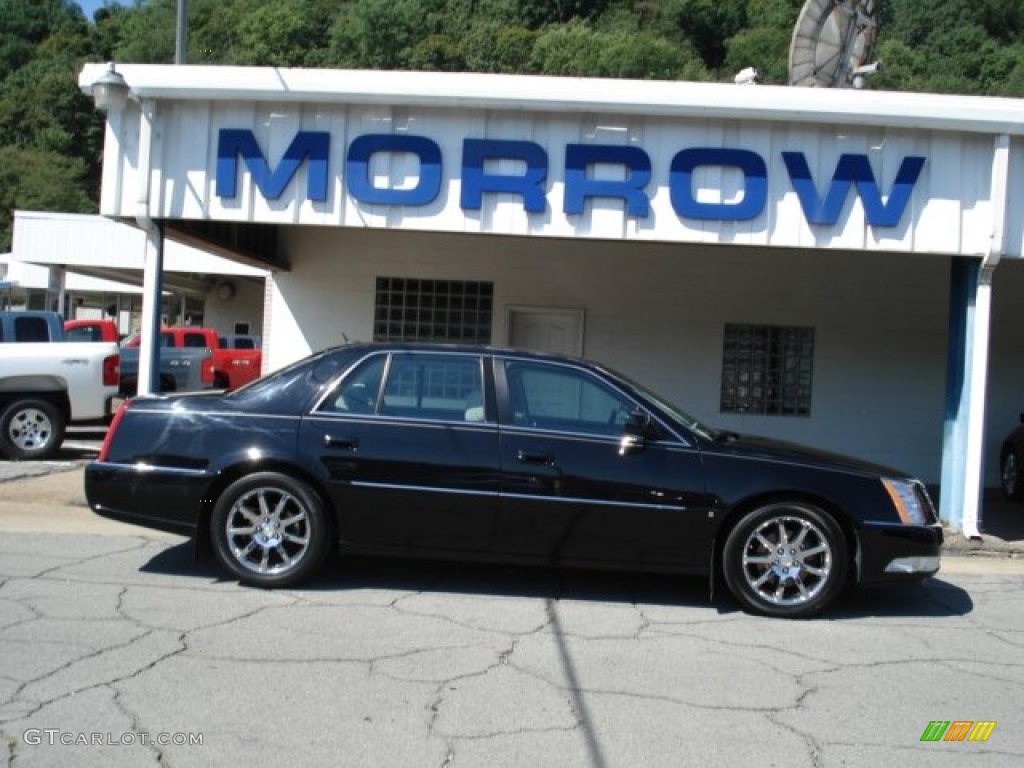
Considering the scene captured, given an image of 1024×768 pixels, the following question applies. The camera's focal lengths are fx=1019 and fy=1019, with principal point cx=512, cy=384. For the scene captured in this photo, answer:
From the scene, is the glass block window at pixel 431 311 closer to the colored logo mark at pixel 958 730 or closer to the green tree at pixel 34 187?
the colored logo mark at pixel 958 730

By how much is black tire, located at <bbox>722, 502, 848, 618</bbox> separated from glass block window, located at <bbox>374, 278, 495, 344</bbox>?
743 centimetres

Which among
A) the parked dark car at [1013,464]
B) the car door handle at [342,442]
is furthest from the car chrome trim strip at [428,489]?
the parked dark car at [1013,464]

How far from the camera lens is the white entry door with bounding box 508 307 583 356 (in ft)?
43.9

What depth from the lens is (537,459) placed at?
6.46 m

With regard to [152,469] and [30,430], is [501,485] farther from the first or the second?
[30,430]

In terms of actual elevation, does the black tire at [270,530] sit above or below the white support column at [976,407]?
below

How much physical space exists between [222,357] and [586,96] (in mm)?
12863

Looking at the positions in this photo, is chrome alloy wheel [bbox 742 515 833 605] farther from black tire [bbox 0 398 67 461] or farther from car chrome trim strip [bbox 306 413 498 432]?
black tire [bbox 0 398 67 461]

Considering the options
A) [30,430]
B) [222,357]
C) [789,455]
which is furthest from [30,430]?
[789,455]

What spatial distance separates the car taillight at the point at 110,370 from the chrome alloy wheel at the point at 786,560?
9465mm

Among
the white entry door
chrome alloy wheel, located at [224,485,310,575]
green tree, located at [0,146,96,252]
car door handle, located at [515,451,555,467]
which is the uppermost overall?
green tree, located at [0,146,96,252]

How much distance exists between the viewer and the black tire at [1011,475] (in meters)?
12.4

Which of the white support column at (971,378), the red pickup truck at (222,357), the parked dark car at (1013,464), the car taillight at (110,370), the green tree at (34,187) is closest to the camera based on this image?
the white support column at (971,378)

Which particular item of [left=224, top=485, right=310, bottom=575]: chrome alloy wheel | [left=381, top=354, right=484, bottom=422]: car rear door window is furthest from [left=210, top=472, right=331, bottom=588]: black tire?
[left=381, top=354, right=484, bottom=422]: car rear door window
